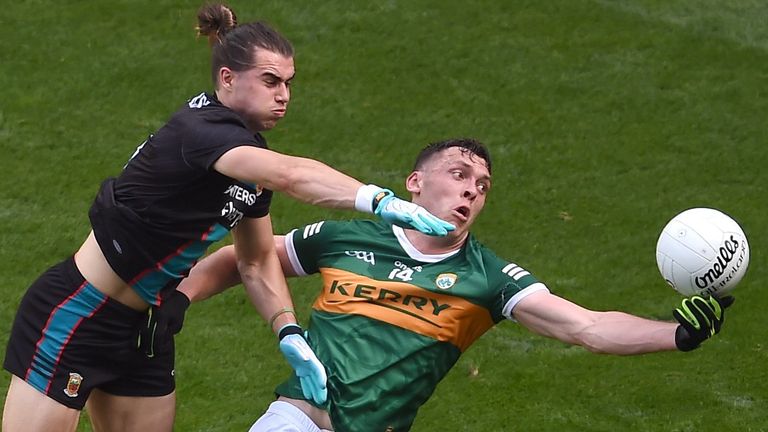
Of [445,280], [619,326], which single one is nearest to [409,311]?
[445,280]

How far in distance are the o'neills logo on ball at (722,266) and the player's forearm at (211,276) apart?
2084 millimetres

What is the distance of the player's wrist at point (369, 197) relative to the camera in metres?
4.57

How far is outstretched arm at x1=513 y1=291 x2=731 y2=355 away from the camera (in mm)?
4758

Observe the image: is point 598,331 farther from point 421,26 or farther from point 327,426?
point 421,26

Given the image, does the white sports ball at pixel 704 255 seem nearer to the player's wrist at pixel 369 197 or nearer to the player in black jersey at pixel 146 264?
the player's wrist at pixel 369 197

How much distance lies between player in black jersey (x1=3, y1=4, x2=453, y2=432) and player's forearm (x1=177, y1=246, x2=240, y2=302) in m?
0.18

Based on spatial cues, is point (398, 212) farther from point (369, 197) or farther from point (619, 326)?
point (619, 326)

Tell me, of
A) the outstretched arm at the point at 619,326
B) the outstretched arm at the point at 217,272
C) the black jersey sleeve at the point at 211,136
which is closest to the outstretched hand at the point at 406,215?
the black jersey sleeve at the point at 211,136

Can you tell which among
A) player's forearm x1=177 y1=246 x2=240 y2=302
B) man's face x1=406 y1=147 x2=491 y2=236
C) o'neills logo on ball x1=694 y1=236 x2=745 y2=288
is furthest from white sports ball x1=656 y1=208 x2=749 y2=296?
player's forearm x1=177 y1=246 x2=240 y2=302

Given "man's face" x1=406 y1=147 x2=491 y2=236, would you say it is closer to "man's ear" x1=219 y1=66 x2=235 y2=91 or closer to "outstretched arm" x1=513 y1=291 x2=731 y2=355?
"outstretched arm" x1=513 y1=291 x2=731 y2=355

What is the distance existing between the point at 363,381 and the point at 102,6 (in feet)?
24.4

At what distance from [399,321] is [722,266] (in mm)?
1274

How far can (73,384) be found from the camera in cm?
550

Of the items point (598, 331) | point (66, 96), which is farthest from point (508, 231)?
point (598, 331)
